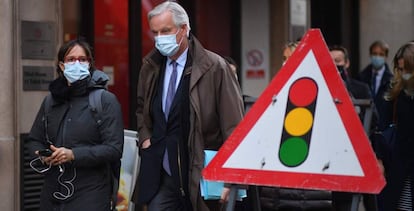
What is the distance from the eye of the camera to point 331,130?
4.16 meters

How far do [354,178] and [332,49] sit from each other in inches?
195

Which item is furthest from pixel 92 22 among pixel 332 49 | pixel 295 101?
pixel 295 101

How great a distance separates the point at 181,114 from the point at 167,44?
1.53ft

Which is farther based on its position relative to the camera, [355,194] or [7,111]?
[7,111]

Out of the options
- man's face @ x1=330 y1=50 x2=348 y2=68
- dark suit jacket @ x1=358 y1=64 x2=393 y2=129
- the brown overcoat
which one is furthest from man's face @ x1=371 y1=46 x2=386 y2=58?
the brown overcoat

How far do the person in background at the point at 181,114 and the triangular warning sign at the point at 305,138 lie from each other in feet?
3.38

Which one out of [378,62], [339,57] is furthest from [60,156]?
[378,62]

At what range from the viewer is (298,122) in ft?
13.9

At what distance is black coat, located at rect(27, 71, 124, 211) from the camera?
18.3 ft

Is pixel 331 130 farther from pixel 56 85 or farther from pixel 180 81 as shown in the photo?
pixel 56 85

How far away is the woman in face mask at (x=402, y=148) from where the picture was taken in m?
5.76

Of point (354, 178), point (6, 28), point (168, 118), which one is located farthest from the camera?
point (6, 28)

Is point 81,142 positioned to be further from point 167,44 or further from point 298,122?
point 298,122

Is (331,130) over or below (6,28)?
below
